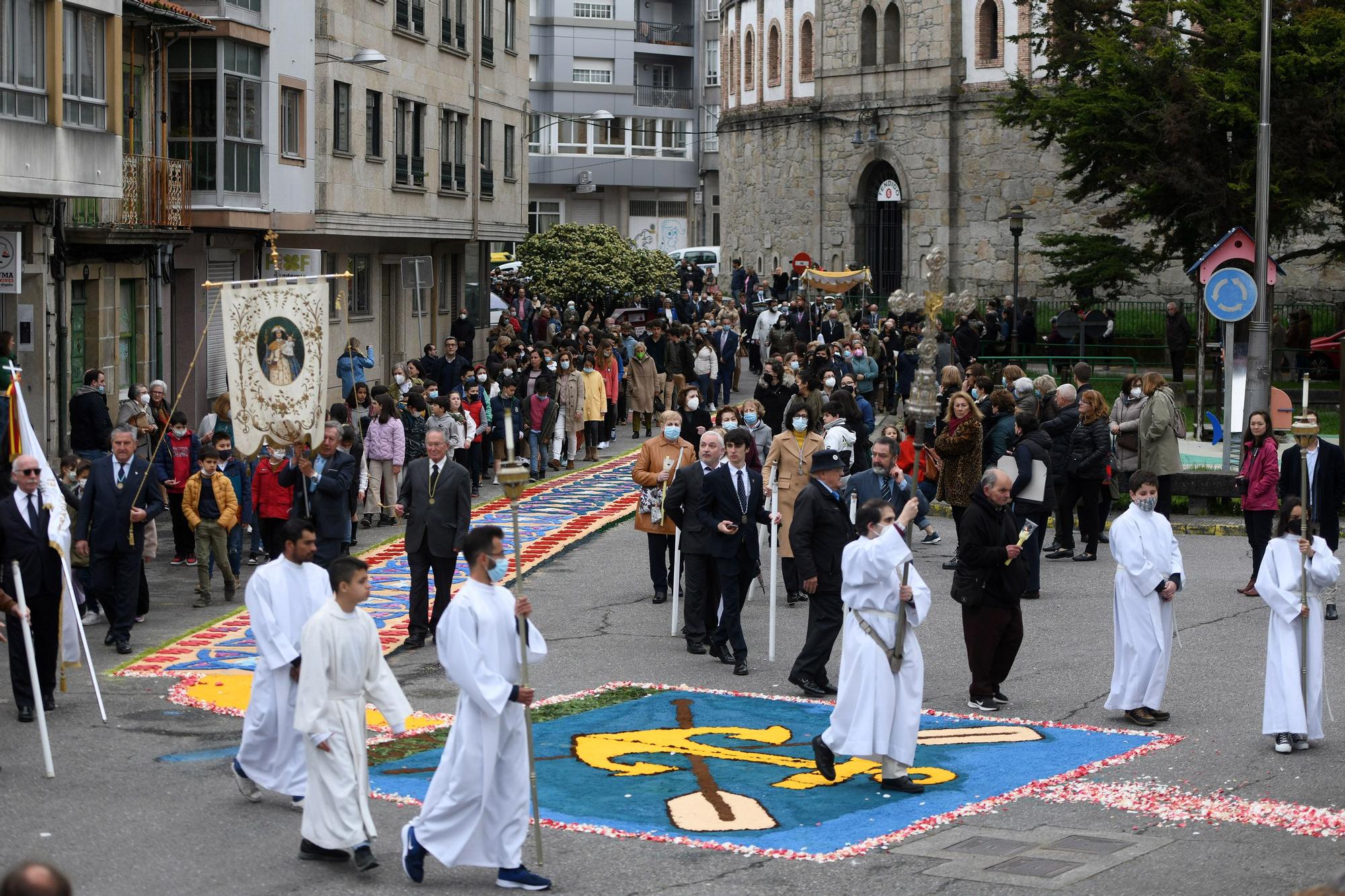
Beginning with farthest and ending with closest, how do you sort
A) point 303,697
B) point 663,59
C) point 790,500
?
point 663,59 → point 790,500 → point 303,697

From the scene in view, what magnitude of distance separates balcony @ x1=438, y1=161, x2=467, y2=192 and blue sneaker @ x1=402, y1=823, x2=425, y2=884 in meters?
30.3

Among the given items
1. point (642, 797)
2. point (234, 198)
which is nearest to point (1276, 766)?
point (642, 797)

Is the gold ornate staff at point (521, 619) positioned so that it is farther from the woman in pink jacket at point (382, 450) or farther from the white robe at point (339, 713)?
the woman in pink jacket at point (382, 450)

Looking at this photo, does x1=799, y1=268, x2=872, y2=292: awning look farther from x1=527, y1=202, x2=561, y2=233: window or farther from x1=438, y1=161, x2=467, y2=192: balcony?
x1=527, y1=202, x2=561, y2=233: window

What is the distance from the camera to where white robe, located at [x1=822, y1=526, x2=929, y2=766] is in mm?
10898

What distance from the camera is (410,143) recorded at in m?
36.4

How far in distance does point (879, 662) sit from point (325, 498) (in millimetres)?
6398

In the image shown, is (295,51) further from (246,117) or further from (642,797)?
(642,797)

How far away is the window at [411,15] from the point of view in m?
35.2

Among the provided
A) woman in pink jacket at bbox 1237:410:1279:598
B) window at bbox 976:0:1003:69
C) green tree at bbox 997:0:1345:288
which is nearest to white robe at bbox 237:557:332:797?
woman in pink jacket at bbox 1237:410:1279:598

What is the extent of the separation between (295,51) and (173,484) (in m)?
13.7

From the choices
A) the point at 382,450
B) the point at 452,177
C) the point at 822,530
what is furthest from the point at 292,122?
the point at 822,530

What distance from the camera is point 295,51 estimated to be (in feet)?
101

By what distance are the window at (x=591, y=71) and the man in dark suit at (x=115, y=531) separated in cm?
7025
